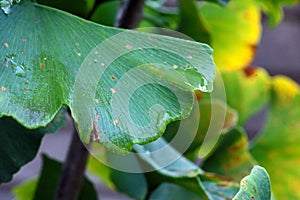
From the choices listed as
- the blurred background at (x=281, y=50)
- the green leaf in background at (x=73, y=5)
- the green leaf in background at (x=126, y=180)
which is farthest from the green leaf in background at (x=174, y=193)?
the blurred background at (x=281, y=50)

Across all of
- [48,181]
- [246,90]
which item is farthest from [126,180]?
[246,90]

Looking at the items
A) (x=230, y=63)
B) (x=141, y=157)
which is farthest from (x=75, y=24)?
(x=230, y=63)

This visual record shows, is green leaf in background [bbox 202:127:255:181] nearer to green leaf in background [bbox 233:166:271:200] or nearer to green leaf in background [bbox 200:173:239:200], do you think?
green leaf in background [bbox 200:173:239:200]

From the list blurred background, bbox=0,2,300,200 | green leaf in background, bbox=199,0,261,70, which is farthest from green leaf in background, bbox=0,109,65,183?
blurred background, bbox=0,2,300,200

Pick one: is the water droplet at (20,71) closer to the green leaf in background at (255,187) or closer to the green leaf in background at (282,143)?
the green leaf in background at (255,187)

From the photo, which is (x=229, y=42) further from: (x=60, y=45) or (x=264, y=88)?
(x=60, y=45)
